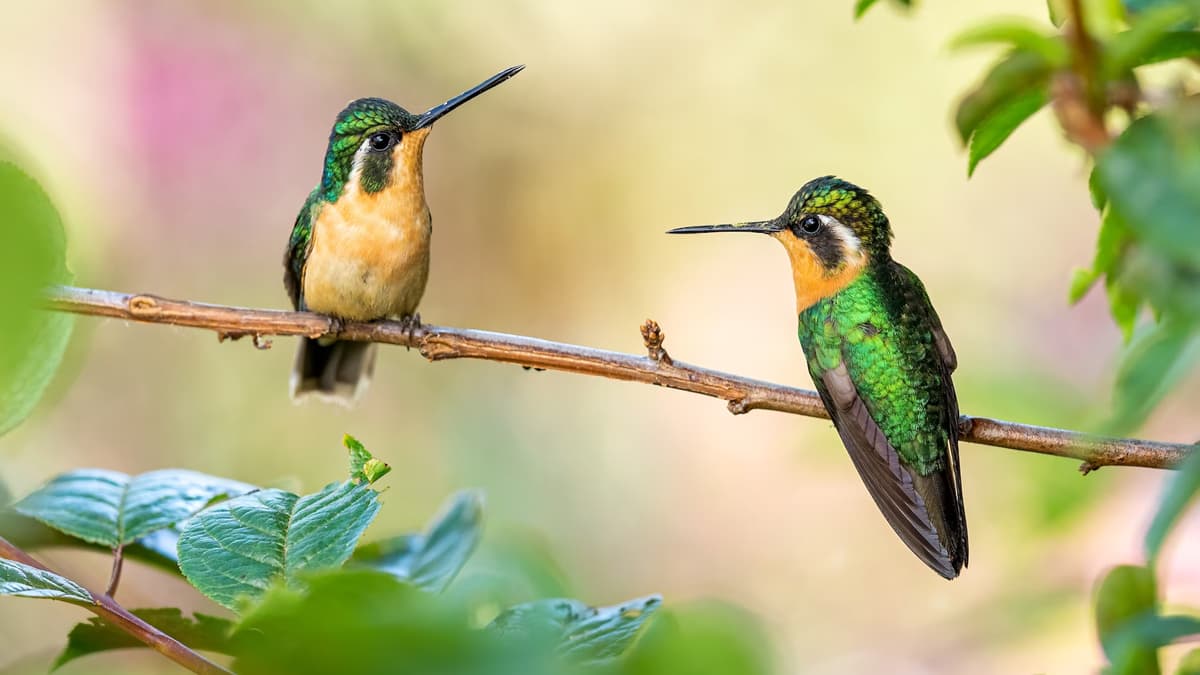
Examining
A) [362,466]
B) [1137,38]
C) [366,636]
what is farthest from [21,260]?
[1137,38]

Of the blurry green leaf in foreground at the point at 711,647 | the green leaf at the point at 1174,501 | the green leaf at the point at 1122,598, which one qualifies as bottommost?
the blurry green leaf in foreground at the point at 711,647

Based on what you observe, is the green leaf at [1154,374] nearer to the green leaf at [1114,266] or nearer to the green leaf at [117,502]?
the green leaf at [1114,266]

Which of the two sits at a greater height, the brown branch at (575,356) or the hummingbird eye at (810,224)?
the hummingbird eye at (810,224)

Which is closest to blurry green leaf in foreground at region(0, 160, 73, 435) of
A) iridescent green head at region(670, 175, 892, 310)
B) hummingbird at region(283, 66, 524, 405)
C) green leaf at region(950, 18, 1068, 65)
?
green leaf at region(950, 18, 1068, 65)

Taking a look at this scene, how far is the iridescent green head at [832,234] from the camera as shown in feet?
7.29

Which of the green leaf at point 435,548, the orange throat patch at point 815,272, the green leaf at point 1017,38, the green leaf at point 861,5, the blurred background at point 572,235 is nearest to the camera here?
the green leaf at point 1017,38

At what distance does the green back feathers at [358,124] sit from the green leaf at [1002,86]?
2.04 meters

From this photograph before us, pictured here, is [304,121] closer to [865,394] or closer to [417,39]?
[417,39]

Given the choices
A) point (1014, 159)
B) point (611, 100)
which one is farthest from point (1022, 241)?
point (611, 100)

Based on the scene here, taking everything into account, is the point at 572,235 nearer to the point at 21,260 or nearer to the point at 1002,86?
the point at 1002,86

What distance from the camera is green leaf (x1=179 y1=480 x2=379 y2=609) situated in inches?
36.1

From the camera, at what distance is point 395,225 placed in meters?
3.05

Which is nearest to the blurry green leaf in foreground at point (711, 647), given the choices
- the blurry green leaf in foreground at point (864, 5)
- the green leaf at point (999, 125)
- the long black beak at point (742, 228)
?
the green leaf at point (999, 125)

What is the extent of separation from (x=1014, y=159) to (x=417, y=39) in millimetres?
3361
